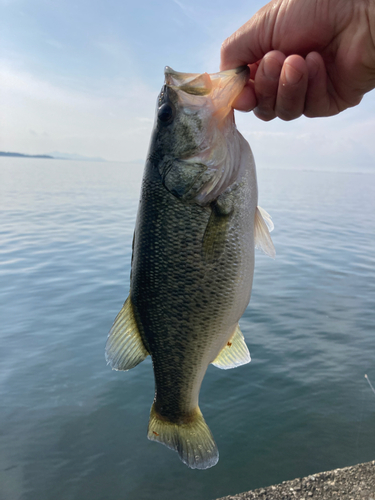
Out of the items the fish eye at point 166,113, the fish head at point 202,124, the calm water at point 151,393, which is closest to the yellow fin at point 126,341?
the fish head at point 202,124

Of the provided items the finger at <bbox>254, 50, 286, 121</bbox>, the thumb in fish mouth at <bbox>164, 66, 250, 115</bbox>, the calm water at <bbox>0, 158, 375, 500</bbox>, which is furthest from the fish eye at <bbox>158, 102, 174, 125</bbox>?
the calm water at <bbox>0, 158, 375, 500</bbox>

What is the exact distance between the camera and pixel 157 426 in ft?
8.00

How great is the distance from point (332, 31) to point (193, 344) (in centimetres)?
222

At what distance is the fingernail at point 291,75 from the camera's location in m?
2.38

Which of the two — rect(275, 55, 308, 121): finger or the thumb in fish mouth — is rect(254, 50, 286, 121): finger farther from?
the thumb in fish mouth

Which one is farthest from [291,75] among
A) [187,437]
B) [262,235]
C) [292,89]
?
[187,437]

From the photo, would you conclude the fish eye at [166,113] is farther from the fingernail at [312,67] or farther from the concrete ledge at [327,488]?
the concrete ledge at [327,488]

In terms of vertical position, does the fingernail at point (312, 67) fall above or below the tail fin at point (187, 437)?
above

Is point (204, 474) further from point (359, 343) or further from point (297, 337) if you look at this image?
point (359, 343)

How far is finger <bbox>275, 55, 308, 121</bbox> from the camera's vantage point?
238 cm

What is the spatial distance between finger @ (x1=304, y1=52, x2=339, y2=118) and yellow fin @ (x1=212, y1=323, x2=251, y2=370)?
176 cm

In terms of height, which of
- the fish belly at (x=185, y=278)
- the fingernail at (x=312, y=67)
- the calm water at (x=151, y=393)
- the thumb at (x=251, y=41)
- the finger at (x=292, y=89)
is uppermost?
the thumb at (x=251, y=41)

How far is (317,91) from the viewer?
2693 mm

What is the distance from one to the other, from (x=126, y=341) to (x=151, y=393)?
5370 millimetres
